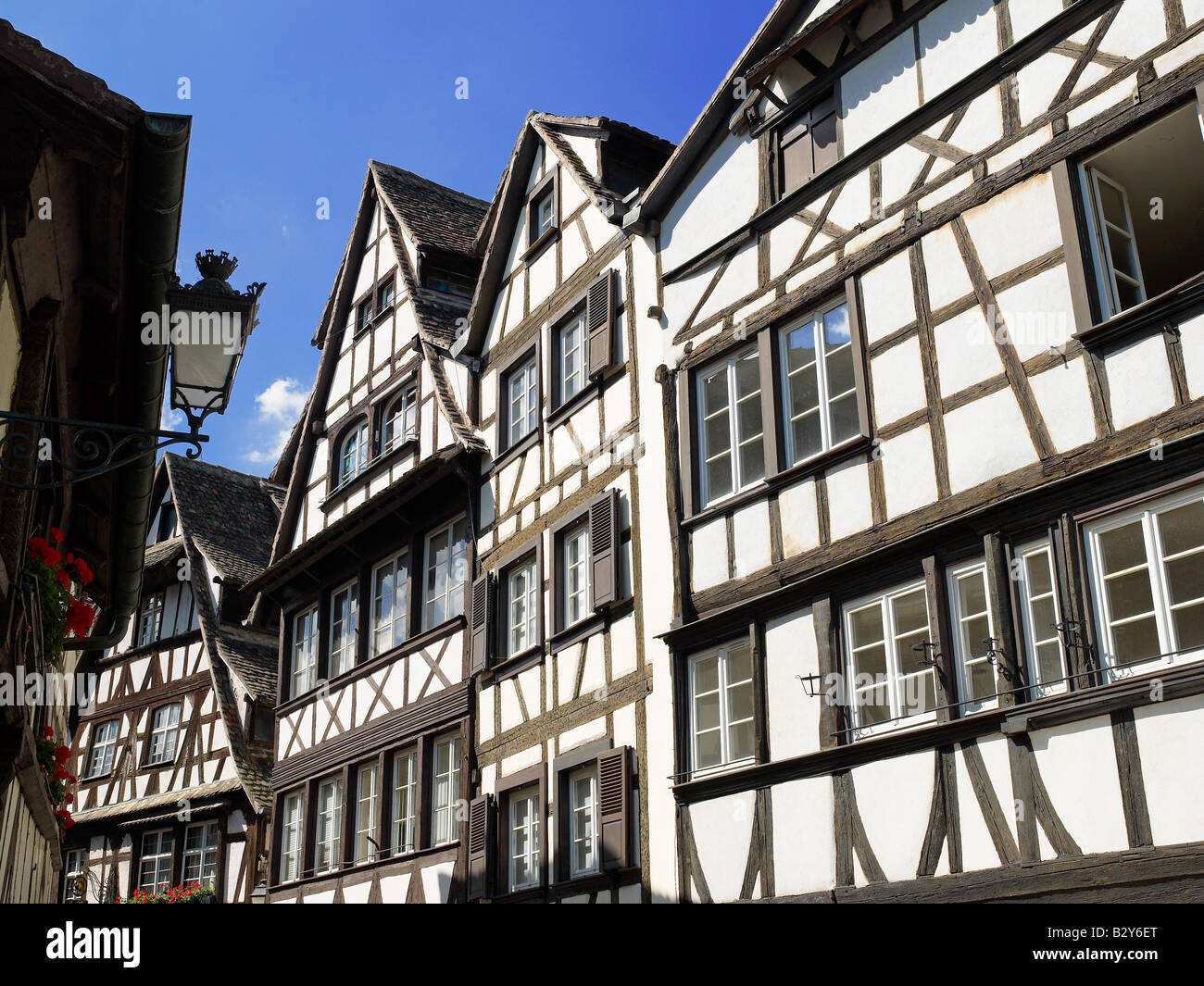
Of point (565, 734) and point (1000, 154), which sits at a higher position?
point (1000, 154)

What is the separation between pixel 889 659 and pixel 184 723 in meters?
18.5

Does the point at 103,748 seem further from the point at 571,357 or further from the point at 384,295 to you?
the point at 571,357

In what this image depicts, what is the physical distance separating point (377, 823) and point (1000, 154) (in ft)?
36.9

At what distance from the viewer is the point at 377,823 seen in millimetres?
17312

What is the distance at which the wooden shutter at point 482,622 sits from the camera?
1571 cm

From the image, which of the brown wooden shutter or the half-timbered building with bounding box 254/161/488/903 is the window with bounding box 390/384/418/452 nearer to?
the half-timbered building with bounding box 254/161/488/903

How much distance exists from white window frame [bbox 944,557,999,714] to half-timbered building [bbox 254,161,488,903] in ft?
24.8

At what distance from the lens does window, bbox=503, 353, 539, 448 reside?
16406 mm

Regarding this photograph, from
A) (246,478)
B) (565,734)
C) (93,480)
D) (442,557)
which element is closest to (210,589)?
(246,478)

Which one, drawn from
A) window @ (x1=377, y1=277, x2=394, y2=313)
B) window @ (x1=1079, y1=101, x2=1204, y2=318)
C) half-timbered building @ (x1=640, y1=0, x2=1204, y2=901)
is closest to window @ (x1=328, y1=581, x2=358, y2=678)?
window @ (x1=377, y1=277, x2=394, y2=313)

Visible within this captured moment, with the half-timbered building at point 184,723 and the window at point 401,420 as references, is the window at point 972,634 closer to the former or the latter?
the window at point 401,420

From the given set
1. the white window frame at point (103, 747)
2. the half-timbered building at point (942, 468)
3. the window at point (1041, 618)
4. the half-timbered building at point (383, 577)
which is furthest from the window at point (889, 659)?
the white window frame at point (103, 747)

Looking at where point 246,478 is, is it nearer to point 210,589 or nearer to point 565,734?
point 210,589
